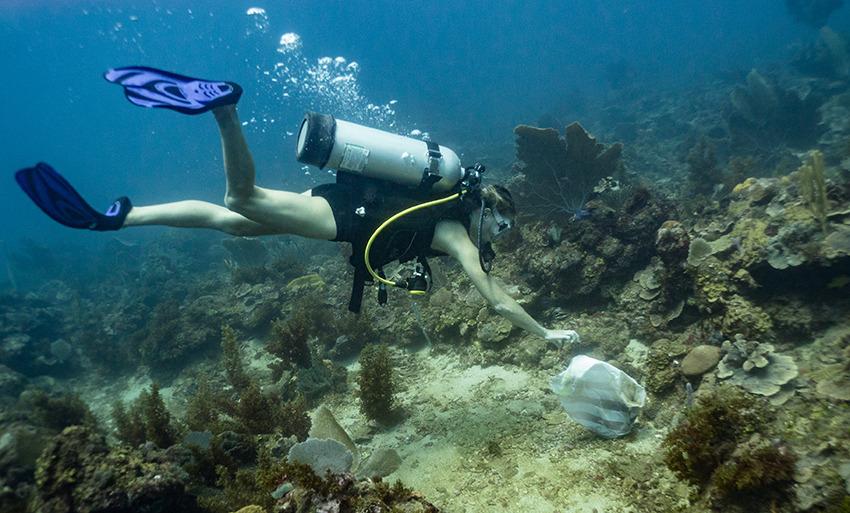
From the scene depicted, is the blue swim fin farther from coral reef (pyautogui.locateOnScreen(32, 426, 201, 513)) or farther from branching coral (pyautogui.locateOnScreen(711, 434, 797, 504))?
branching coral (pyautogui.locateOnScreen(711, 434, 797, 504))

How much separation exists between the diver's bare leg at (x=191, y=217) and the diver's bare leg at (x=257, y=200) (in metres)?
0.48

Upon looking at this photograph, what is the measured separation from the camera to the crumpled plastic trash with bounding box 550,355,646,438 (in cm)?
402

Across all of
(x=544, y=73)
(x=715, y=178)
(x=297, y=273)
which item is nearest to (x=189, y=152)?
(x=544, y=73)

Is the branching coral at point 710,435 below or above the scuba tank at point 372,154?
below

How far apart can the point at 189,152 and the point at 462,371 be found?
111 m

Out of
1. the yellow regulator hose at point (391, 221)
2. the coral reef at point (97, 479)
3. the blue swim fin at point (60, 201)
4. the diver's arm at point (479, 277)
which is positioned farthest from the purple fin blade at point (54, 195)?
the diver's arm at point (479, 277)

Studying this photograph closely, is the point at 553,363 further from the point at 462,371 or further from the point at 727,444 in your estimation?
the point at 727,444

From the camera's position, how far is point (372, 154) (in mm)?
4316

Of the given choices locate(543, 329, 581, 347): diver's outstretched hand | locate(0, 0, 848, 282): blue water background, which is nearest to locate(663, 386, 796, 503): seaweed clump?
locate(543, 329, 581, 347): diver's outstretched hand

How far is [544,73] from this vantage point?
3098 inches

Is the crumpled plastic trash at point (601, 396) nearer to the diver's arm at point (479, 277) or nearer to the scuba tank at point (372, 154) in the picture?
the diver's arm at point (479, 277)

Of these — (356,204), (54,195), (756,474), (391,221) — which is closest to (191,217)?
(54,195)

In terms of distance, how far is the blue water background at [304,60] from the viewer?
45.9m

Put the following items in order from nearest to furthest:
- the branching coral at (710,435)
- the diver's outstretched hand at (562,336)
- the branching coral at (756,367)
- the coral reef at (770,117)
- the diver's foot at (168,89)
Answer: the branching coral at (710,435) < the diver's foot at (168,89) < the branching coral at (756,367) < the diver's outstretched hand at (562,336) < the coral reef at (770,117)
